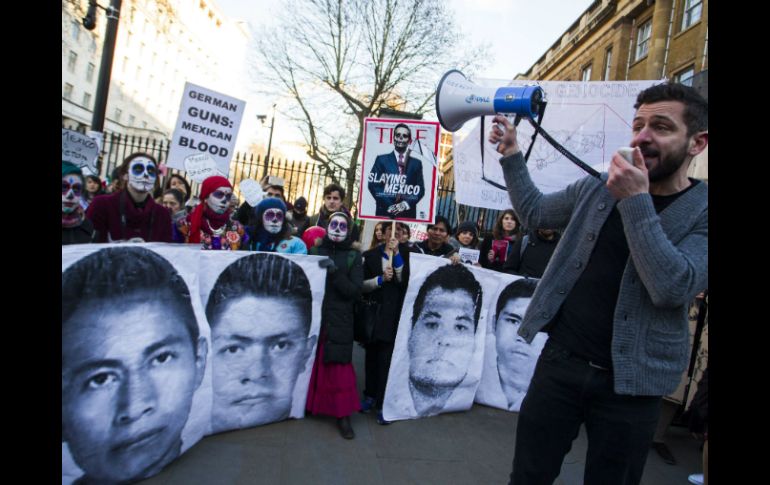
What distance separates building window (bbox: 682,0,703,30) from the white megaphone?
1879 cm

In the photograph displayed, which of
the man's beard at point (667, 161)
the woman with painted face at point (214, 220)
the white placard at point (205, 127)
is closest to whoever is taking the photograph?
the man's beard at point (667, 161)

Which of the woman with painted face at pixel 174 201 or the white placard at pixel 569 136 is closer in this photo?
the white placard at pixel 569 136

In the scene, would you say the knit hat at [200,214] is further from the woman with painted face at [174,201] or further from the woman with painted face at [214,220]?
the woman with painted face at [174,201]

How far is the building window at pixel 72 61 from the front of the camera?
3472 cm

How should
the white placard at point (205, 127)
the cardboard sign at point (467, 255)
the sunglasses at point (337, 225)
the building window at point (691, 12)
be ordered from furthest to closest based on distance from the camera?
the building window at point (691, 12) → the white placard at point (205, 127) → the cardboard sign at point (467, 255) → the sunglasses at point (337, 225)

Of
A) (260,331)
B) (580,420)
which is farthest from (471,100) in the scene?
(260,331)

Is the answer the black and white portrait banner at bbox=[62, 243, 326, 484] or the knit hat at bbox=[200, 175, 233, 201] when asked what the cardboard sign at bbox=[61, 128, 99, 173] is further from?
the black and white portrait banner at bbox=[62, 243, 326, 484]

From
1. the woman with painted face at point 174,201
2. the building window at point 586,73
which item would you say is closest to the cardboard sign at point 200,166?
the woman with painted face at point 174,201

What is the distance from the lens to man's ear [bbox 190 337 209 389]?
3092 mm

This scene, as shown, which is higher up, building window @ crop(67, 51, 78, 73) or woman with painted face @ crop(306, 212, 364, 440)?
building window @ crop(67, 51, 78, 73)

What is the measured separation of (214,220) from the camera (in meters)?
4.10

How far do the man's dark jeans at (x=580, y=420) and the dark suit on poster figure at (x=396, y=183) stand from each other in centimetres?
271

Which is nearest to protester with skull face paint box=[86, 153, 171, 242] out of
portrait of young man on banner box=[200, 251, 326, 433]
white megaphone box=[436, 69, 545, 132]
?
portrait of young man on banner box=[200, 251, 326, 433]

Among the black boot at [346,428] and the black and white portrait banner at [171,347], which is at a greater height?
the black and white portrait banner at [171,347]
